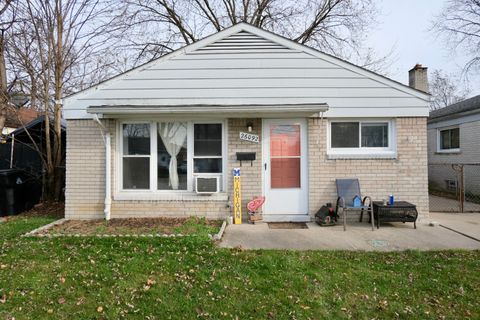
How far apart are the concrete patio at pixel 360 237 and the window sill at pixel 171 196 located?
85 cm

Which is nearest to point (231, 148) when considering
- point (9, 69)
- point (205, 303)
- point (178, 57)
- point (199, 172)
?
point (199, 172)

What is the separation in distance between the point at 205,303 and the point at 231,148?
432 centimetres

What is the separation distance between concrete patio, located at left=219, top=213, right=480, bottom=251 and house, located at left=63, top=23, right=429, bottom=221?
0.75 metres

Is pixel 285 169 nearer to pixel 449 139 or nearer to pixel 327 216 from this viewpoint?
pixel 327 216

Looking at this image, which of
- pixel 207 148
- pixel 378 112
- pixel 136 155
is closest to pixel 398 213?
pixel 378 112

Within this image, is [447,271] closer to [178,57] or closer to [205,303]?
[205,303]

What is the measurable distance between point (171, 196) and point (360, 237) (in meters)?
4.23

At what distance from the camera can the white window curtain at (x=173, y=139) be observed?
24.6ft

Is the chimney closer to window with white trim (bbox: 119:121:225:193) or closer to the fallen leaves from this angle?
window with white trim (bbox: 119:121:225:193)

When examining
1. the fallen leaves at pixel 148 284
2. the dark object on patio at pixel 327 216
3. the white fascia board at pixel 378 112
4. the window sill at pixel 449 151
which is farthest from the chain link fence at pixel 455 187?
the fallen leaves at pixel 148 284

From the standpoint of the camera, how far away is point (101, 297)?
3.59 m

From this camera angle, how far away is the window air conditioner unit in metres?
7.24

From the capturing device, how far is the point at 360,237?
6.08m

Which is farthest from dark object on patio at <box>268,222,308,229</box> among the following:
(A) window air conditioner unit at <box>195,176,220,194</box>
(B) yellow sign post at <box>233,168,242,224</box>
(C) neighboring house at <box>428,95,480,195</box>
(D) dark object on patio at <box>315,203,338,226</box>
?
(C) neighboring house at <box>428,95,480,195</box>
